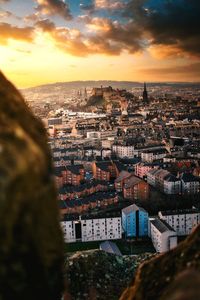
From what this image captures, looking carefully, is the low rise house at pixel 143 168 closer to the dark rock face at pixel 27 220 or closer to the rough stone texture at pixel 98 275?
the rough stone texture at pixel 98 275

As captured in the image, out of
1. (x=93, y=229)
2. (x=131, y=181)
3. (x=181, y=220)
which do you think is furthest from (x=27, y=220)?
(x=131, y=181)

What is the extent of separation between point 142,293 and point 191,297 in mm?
1254

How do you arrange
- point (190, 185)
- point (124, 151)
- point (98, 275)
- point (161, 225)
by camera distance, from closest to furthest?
point (98, 275) < point (161, 225) < point (190, 185) < point (124, 151)

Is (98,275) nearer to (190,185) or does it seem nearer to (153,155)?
(190,185)

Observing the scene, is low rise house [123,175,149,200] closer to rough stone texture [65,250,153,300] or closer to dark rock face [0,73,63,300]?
rough stone texture [65,250,153,300]

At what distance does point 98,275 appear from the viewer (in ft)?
24.8

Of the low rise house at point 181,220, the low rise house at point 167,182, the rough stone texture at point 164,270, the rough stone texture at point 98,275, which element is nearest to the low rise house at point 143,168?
the low rise house at point 167,182

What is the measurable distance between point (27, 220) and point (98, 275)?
6.33 meters

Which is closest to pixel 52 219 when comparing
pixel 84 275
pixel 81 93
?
pixel 84 275

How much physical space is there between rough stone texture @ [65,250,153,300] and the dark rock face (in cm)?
508

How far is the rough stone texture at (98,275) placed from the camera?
22.4 feet

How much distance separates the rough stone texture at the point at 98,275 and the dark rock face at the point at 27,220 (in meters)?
5.08

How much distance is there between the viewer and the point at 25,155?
157 centimetres

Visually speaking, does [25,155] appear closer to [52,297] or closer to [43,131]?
[43,131]
